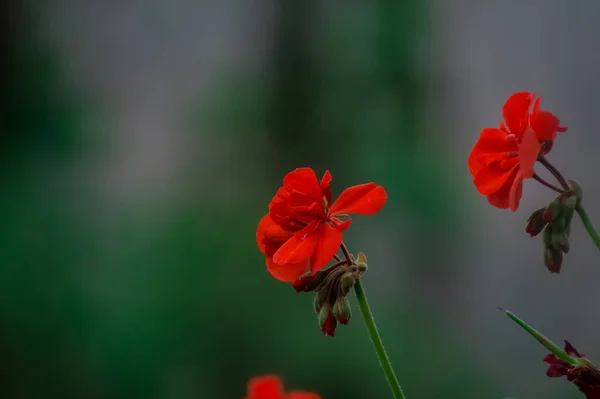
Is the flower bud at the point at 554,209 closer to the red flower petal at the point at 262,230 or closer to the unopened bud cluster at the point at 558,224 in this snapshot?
the unopened bud cluster at the point at 558,224

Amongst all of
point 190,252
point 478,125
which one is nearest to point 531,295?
point 478,125

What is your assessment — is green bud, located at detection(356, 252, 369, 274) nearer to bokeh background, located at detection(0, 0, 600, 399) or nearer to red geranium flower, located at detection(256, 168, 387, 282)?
red geranium flower, located at detection(256, 168, 387, 282)

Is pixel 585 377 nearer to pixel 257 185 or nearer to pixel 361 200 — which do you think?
pixel 361 200

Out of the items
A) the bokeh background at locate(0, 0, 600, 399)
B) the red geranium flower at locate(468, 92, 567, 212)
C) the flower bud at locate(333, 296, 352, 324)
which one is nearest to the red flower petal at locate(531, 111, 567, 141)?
the red geranium flower at locate(468, 92, 567, 212)

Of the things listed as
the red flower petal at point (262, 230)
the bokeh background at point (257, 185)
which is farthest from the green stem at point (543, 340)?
the bokeh background at point (257, 185)

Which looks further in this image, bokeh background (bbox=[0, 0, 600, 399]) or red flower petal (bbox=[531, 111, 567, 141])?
bokeh background (bbox=[0, 0, 600, 399])

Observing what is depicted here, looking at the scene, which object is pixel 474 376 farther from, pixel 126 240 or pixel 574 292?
A: pixel 126 240

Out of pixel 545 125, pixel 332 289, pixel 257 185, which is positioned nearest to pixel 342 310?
pixel 332 289
